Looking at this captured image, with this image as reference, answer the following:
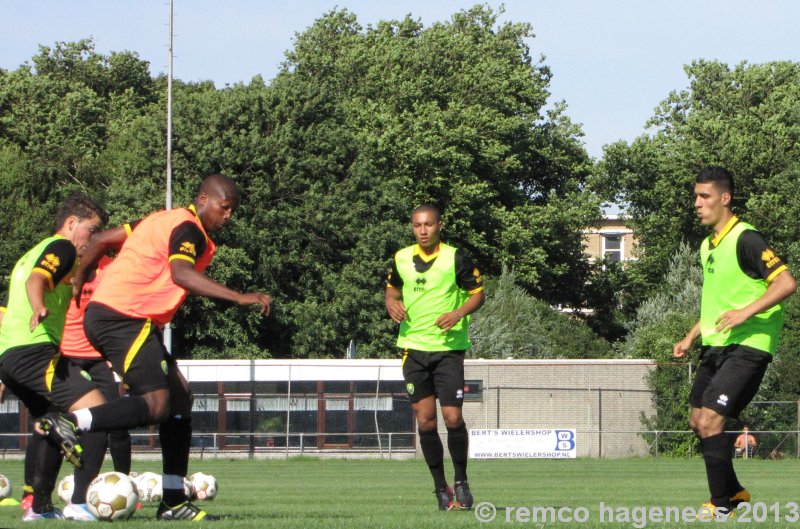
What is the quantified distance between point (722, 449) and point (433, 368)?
2.62 metres

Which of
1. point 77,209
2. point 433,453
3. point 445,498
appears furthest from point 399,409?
point 77,209

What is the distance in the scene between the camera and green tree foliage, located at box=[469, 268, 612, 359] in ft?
180

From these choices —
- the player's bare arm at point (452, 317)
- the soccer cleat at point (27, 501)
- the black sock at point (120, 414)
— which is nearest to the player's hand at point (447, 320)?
the player's bare arm at point (452, 317)

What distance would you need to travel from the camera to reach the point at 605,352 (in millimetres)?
60875

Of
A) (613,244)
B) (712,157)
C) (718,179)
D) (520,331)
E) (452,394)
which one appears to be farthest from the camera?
(613,244)

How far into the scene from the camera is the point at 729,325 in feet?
28.5

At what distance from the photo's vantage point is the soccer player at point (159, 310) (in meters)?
8.16

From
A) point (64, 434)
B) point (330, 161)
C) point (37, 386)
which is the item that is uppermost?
point (330, 161)

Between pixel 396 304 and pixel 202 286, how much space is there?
2989 millimetres

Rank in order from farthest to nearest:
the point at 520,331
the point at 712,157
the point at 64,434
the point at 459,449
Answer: the point at 712,157
the point at 520,331
the point at 459,449
the point at 64,434

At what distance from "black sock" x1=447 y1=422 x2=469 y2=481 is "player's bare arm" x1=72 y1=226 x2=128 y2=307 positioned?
A: 3103mm

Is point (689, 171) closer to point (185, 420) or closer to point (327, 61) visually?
point (327, 61)

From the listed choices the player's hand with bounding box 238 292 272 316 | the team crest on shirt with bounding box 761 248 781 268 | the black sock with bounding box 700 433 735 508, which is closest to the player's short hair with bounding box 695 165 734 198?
the team crest on shirt with bounding box 761 248 781 268

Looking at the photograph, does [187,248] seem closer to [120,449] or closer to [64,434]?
[64,434]
